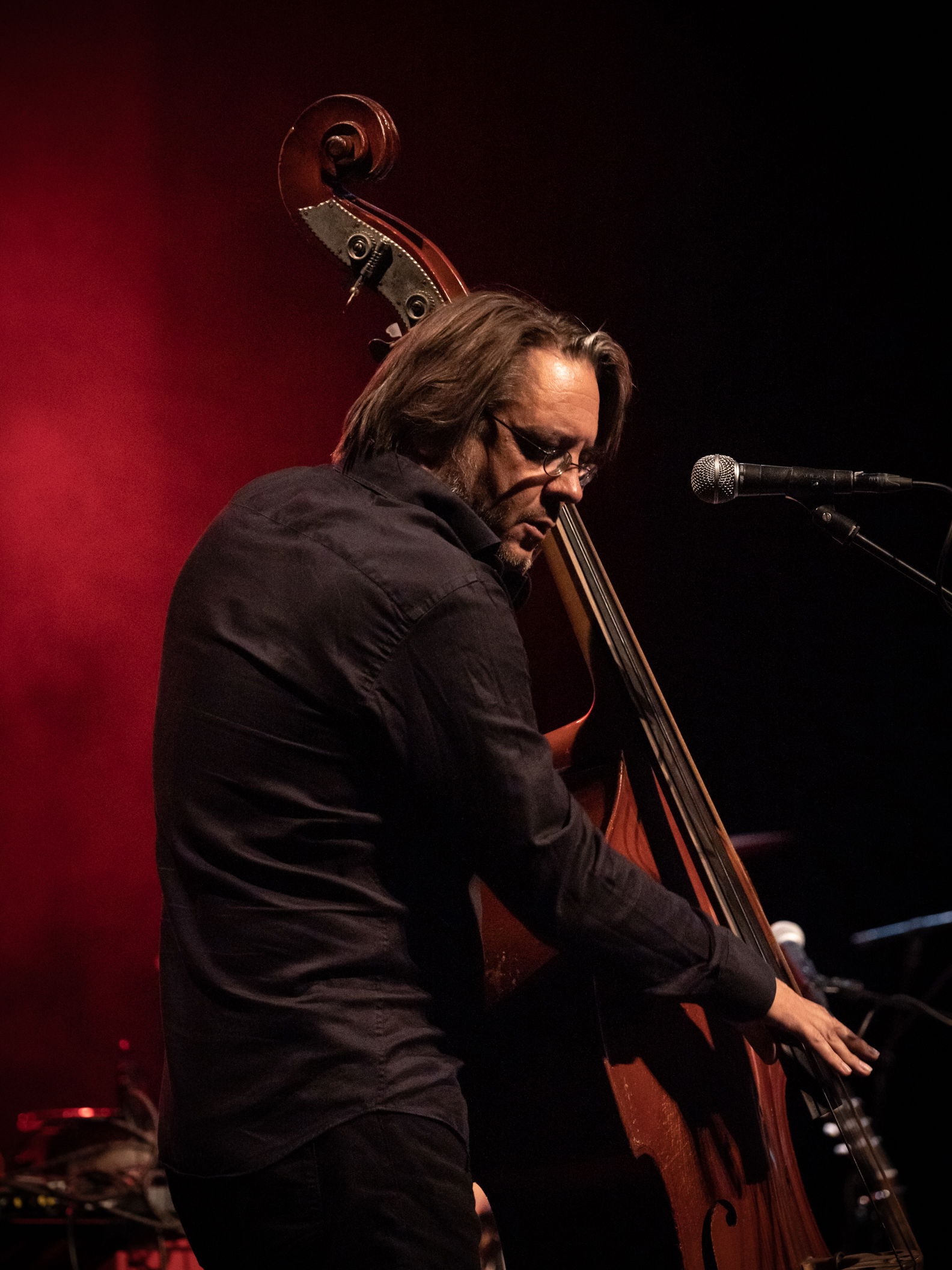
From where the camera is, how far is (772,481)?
1938 millimetres

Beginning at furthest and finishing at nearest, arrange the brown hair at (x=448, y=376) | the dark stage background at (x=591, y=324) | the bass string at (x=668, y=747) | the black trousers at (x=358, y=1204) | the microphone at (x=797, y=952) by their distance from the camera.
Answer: the dark stage background at (x=591, y=324) → the microphone at (x=797, y=952) → the bass string at (x=668, y=747) → the brown hair at (x=448, y=376) → the black trousers at (x=358, y=1204)

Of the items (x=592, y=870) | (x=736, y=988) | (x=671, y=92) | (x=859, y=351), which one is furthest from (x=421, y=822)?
(x=671, y=92)

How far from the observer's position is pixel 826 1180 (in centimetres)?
376

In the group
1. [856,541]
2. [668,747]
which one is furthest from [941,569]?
[668,747]

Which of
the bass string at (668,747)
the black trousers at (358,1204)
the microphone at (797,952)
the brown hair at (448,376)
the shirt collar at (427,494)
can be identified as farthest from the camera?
the microphone at (797,952)

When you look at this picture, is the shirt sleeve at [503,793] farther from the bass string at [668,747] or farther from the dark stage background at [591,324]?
the dark stage background at [591,324]

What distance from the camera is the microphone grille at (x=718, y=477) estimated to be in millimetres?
1914

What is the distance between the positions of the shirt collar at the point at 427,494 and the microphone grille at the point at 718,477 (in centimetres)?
52

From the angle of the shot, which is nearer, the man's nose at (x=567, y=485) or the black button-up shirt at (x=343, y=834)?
the black button-up shirt at (x=343, y=834)

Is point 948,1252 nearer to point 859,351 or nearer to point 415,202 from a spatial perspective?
point 859,351

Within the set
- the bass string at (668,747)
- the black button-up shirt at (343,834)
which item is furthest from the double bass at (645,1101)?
the black button-up shirt at (343,834)

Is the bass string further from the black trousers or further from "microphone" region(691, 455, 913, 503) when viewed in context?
the black trousers

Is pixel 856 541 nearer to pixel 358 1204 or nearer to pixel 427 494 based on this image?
pixel 427 494

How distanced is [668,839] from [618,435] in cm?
76
